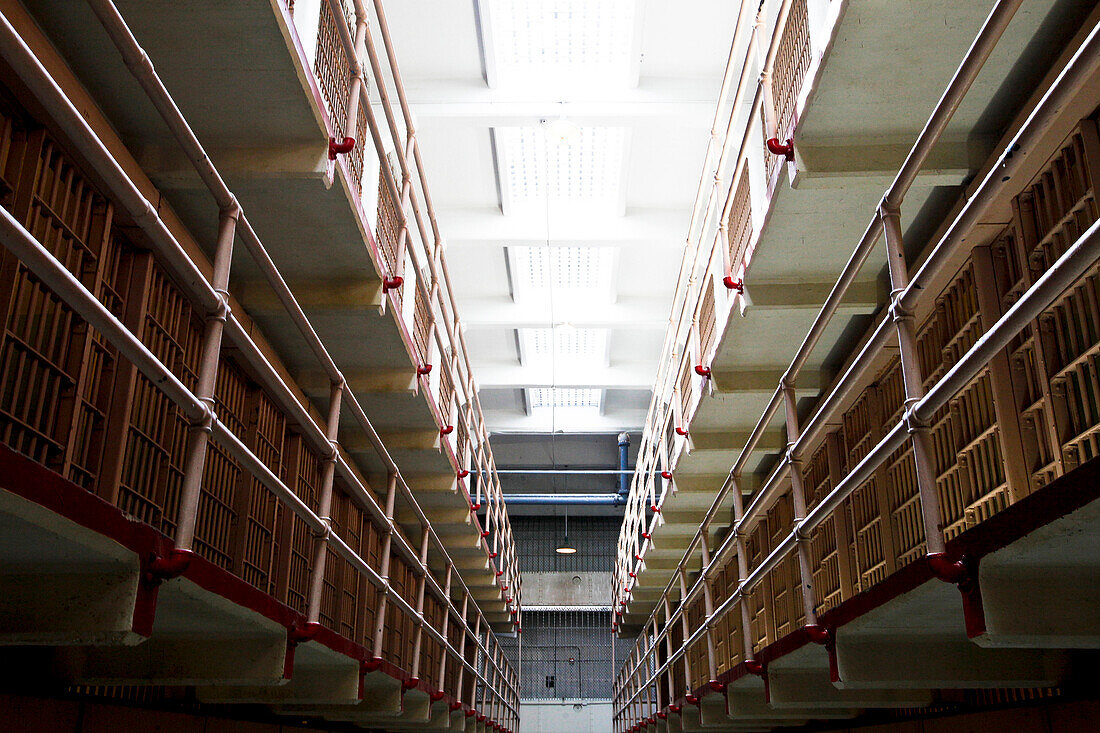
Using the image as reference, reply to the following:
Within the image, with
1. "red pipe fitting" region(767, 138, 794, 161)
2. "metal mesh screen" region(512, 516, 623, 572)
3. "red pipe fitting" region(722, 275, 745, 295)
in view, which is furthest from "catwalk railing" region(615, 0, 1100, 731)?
"metal mesh screen" region(512, 516, 623, 572)

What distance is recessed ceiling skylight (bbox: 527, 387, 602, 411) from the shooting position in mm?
20859

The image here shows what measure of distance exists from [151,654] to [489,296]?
39.8ft

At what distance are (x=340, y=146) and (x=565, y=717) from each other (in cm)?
1769

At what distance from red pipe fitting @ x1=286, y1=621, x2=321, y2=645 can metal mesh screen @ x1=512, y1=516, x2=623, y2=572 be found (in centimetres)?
1833

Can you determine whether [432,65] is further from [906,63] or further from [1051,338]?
[1051,338]

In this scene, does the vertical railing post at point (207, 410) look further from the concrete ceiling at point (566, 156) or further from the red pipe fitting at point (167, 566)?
the concrete ceiling at point (566, 156)

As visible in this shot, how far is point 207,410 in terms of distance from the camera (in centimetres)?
313

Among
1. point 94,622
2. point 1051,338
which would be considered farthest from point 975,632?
point 94,622

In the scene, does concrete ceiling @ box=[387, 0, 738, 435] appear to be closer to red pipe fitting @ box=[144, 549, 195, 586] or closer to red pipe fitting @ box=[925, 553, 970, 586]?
red pipe fitting @ box=[925, 553, 970, 586]

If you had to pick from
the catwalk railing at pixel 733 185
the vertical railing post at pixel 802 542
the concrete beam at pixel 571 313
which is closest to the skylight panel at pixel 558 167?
the catwalk railing at pixel 733 185

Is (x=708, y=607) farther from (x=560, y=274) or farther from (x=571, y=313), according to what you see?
(x=571, y=313)

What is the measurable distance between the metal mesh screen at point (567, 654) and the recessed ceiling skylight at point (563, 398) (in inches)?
182

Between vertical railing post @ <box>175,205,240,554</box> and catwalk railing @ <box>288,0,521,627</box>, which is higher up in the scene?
catwalk railing @ <box>288,0,521,627</box>

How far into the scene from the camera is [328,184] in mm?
5543
